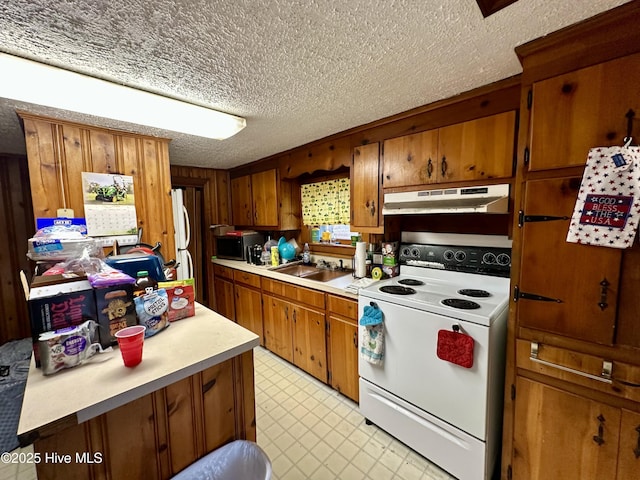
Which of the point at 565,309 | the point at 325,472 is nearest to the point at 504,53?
the point at 565,309

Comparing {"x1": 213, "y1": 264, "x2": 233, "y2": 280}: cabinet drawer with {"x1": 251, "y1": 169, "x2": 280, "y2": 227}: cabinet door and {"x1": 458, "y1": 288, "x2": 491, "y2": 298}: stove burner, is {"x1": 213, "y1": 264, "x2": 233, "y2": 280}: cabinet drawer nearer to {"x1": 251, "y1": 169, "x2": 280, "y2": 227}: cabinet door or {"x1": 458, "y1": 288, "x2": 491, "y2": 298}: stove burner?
{"x1": 251, "y1": 169, "x2": 280, "y2": 227}: cabinet door

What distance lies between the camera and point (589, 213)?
1.05m

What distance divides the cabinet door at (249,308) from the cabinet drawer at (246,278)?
66mm

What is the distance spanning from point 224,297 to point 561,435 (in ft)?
10.9

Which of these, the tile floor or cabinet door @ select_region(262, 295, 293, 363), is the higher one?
cabinet door @ select_region(262, 295, 293, 363)

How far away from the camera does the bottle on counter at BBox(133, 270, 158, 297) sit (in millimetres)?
1149

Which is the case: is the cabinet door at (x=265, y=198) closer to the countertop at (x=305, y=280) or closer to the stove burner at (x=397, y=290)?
the countertop at (x=305, y=280)

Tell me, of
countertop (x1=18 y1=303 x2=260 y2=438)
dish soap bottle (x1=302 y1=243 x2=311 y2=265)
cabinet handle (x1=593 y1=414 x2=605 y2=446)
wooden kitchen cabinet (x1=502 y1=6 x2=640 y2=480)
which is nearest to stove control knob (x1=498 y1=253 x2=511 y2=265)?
wooden kitchen cabinet (x1=502 y1=6 x2=640 y2=480)

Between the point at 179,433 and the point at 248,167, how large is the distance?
9.84 ft

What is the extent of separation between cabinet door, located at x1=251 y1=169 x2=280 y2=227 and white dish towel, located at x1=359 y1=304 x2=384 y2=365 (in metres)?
1.75

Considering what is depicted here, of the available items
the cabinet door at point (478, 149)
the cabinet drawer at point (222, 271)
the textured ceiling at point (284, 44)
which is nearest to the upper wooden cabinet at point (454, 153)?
the cabinet door at point (478, 149)

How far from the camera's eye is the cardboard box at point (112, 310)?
0.99 metres

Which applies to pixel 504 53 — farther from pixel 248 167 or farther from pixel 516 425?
pixel 248 167

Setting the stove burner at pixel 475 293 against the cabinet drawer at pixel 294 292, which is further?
the cabinet drawer at pixel 294 292
